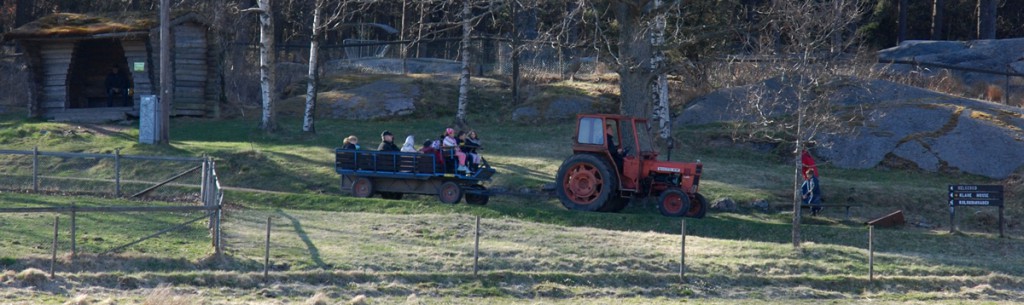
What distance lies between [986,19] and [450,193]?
3586cm

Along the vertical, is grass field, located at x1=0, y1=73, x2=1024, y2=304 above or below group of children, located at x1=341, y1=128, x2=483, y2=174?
below

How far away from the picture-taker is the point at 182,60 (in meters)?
37.3

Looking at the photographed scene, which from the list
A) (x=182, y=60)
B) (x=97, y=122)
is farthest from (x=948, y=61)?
(x=97, y=122)

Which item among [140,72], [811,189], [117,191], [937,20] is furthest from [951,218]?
[937,20]

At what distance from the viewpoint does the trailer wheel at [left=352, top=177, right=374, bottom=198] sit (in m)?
25.3

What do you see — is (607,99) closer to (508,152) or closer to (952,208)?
(508,152)

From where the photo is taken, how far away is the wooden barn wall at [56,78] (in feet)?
123

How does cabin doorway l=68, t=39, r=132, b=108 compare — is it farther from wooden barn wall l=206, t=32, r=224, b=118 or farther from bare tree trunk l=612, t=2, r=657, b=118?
bare tree trunk l=612, t=2, r=657, b=118

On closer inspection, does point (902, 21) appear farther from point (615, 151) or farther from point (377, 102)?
point (615, 151)

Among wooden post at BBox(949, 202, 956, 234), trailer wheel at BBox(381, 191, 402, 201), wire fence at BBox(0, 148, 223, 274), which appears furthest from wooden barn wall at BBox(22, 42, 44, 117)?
wooden post at BBox(949, 202, 956, 234)

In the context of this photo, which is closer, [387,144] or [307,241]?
[307,241]

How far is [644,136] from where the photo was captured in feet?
79.8

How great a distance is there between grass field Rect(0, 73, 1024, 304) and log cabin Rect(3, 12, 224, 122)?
7.73m

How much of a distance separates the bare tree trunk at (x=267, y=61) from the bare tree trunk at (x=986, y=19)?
33103mm
